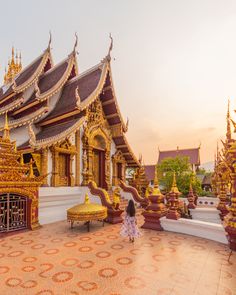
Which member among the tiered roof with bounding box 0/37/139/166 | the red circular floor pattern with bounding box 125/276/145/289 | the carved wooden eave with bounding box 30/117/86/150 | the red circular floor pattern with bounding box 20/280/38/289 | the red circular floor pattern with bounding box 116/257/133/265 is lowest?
the red circular floor pattern with bounding box 116/257/133/265

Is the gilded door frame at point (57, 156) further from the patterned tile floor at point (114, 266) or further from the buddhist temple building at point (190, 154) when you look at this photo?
the buddhist temple building at point (190, 154)

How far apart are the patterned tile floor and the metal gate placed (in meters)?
0.46

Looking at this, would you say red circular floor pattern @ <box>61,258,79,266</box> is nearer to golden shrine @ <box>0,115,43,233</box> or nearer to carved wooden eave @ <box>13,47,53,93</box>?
golden shrine @ <box>0,115,43,233</box>

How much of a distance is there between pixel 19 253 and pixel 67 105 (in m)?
7.52

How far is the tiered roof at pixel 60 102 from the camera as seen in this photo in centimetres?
983

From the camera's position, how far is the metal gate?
683 cm

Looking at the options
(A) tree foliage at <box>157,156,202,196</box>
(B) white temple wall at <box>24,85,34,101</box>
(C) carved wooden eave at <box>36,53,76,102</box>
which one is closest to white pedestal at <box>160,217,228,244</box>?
(C) carved wooden eave at <box>36,53,76,102</box>

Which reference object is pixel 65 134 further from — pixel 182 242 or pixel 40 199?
pixel 182 242

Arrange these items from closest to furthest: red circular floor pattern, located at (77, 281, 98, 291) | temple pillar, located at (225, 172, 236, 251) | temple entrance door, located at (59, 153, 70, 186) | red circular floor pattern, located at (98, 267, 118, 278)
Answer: red circular floor pattern, located at (77, 281, 98, 291)
red circular floor pattern, located at (98, 267, 118, 278)
temple pillar, located at (225, 172, 236, 251)
temple entrance door, located at (59, 153, 70, 186)

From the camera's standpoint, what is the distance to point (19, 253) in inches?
203

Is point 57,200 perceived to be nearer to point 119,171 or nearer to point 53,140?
point 53,140

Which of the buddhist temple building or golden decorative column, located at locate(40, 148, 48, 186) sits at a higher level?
the buddhist temple building

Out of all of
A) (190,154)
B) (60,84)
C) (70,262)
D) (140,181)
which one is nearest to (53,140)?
(60,84)

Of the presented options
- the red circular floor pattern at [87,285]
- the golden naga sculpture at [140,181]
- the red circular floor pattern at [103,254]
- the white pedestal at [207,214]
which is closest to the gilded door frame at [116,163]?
the golden naga sculpture at [140,181]
